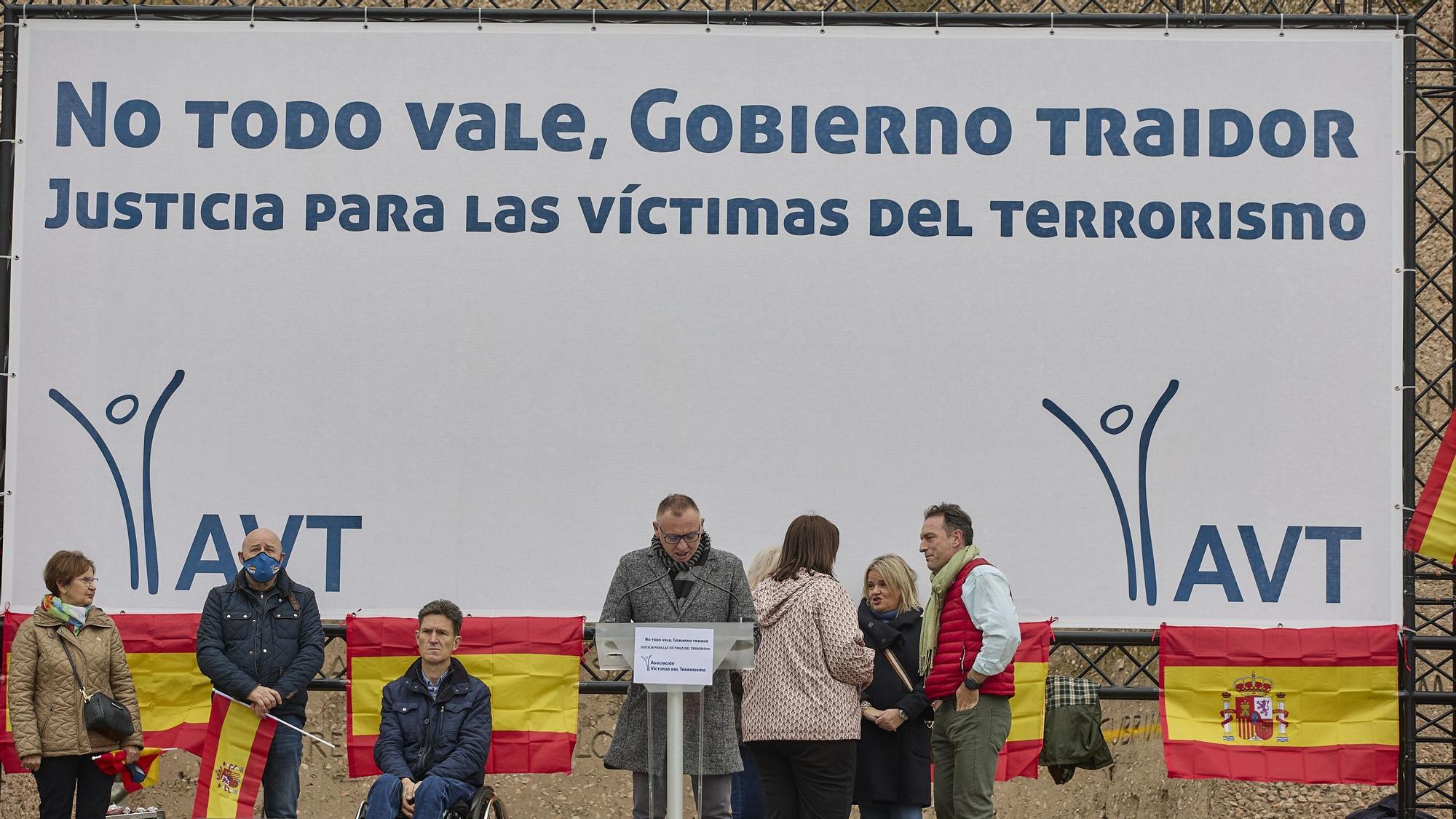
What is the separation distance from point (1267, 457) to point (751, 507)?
2343 mm

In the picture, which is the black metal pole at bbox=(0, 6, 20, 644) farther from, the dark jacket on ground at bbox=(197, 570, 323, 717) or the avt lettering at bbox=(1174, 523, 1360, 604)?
the avt lettering at bbox=(1174, 523, 1360, 604)

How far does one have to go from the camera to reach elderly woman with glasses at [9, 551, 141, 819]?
232 inches

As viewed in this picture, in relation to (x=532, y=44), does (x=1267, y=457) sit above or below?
below

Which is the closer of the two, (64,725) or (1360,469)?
(64,725)

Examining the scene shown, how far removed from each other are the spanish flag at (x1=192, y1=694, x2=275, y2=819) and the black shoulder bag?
20.9 inches

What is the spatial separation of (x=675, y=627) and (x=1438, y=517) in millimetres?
3677

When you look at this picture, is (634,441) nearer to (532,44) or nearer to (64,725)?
(532,44)

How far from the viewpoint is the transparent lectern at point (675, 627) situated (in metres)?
5.07

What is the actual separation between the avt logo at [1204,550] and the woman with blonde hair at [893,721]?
1.38 meters

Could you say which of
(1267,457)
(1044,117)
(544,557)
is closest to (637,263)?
(544,557)

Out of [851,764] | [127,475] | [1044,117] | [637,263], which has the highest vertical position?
[1044,117]

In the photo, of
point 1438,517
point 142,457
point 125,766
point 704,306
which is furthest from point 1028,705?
point 142,457

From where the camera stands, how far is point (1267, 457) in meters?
6.86

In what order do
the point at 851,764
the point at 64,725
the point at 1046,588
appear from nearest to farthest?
1. the point at 851,764
2. the point at 64,725
3. the point at 1046,588
